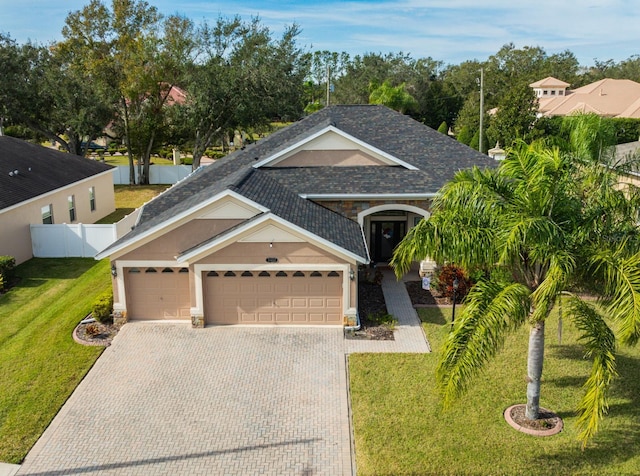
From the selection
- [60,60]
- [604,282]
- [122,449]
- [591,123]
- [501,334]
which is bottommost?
[122,449]

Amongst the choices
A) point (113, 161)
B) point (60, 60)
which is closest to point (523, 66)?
point (113, 161)

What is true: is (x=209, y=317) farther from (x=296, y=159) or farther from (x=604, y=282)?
(x=604, y=282)

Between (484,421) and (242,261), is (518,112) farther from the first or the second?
(484,421)

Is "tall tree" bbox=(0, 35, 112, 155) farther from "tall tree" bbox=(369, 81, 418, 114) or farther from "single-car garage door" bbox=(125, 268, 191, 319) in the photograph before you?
"tall tree" bbox=(369, 81, 418, 114)

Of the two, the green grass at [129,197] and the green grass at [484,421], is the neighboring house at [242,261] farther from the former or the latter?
the green grass at [129,197]

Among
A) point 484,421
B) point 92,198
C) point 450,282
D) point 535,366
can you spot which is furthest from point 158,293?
point 92,198

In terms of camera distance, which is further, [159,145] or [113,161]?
[113,161]

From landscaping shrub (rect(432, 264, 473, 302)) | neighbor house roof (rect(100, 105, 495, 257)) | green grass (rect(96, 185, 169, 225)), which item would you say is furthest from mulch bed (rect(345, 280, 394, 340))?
green grass (rect(96, 185, 169, 225))
